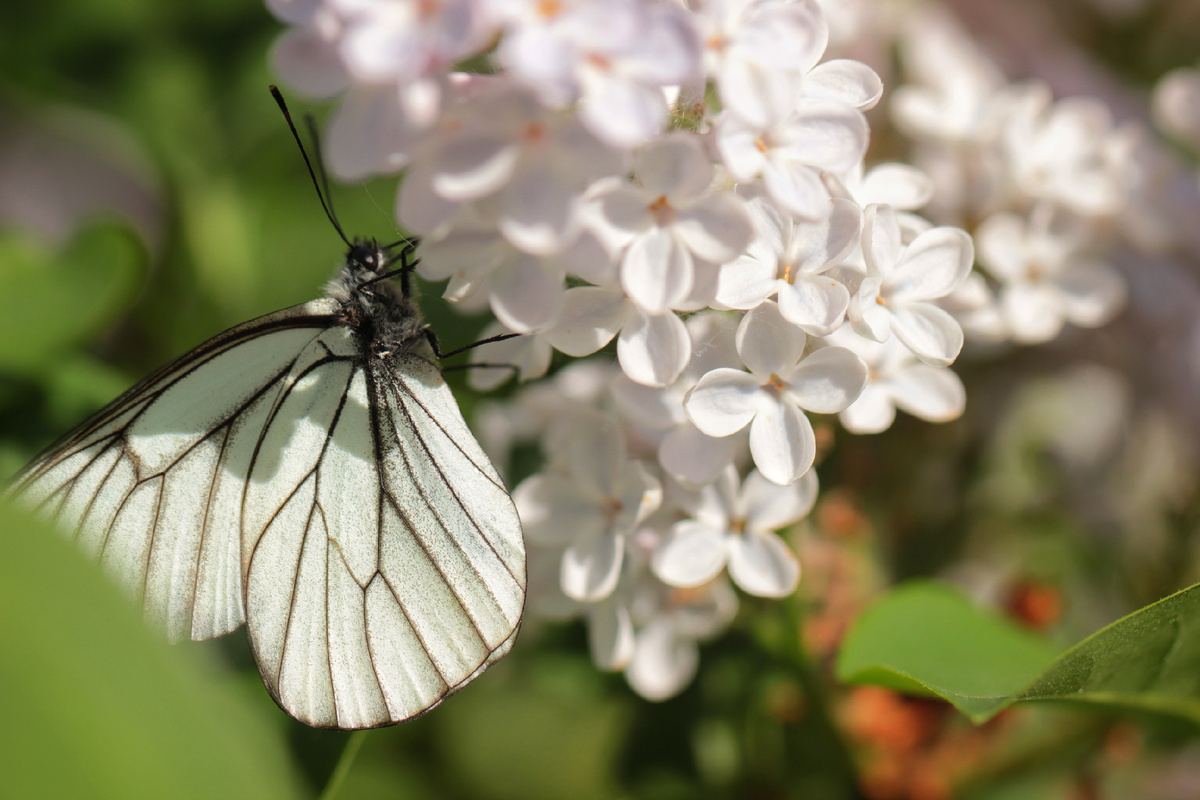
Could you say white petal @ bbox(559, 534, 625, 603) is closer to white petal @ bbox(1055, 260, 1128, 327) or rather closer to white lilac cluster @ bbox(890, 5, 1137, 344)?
white lilac cluster @ bbox(890, 5, 1137, 344)

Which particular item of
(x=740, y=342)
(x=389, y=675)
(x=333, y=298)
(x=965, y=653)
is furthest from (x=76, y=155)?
(x=965, y=653)

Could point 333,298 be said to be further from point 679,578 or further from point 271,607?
point 679,578

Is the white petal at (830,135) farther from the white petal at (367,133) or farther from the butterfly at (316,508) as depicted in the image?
the butterfly at (316,508)

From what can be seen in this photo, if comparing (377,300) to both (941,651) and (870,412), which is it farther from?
(941,651)

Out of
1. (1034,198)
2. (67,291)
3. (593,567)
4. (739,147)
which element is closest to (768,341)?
(739,147)

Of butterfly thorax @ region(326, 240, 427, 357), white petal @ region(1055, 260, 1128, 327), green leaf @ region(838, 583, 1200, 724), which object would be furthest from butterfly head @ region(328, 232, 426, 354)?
white petal @ region(1055, 260, 1128, 327)
